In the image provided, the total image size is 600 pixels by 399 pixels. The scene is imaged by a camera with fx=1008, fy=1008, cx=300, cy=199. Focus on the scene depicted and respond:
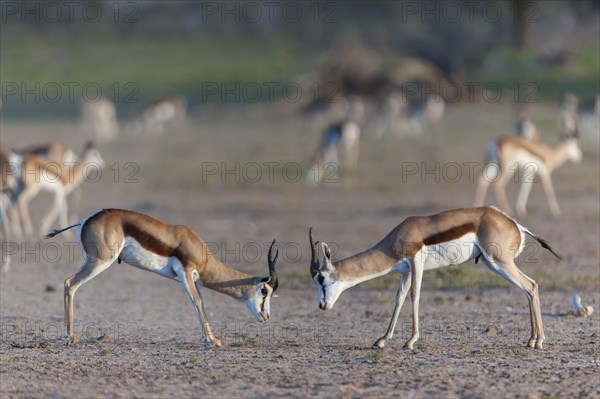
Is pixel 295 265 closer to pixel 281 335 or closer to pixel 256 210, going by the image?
pixel 281 335

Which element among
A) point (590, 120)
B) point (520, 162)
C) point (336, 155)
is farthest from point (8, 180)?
point (590, 120)

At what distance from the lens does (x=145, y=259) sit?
8477 millimetres

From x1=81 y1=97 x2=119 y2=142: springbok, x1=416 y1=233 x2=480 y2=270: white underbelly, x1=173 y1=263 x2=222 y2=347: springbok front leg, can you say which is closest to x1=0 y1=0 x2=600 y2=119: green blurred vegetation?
x1=81 y1=97 x2=119 y2=142: springbok

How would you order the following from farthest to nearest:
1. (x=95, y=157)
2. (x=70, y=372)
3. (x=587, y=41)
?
1. (x=587, y=41)
2. (x=95, y=157)
3. (x=70, y=372)

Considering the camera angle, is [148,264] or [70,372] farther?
[148,264]

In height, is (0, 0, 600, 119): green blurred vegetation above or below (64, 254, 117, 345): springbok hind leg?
above

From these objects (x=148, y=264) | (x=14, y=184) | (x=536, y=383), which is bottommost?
(x=536, y=383)

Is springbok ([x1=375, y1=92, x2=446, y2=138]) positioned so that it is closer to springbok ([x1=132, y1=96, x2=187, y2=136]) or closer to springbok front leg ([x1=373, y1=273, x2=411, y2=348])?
springbok ([x1=132, y1=96, x2=187, y2=136])

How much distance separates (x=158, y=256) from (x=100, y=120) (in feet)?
96.1

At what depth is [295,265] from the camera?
13.0 meters

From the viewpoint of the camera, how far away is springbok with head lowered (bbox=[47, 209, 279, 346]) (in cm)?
846

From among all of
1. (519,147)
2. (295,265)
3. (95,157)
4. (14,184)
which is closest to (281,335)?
(295,265)

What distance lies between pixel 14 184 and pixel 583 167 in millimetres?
14000

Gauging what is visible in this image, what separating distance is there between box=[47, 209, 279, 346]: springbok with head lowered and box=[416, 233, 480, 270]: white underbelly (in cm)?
128
